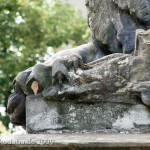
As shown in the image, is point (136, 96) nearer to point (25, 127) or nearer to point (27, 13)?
point (25, 127)

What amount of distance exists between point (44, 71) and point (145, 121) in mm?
898

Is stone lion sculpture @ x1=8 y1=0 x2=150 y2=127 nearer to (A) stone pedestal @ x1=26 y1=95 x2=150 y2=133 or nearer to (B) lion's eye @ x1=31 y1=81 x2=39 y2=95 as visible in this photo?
(B) lion's eye @ x1=31 y1=81 x2=39 y2=95

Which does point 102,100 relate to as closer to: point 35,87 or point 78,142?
point 35,87

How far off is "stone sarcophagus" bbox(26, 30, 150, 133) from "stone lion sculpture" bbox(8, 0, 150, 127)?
51 millimetres

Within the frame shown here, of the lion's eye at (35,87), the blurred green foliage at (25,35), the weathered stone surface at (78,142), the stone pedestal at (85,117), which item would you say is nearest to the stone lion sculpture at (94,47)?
the lion's eye at (35,87)

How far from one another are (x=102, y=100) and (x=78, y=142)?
0.75 meters

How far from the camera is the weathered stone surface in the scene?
4.98m

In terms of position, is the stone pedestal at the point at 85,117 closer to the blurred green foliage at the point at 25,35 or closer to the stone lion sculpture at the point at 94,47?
the stone lion sculpture at the point at 94,47

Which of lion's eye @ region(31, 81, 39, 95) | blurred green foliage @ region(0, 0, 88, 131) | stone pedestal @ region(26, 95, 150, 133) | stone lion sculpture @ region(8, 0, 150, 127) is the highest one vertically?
blurred green foliage @ region(0, 0, 88, 131)

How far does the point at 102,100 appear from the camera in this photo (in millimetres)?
5730

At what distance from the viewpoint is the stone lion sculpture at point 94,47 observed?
587 cm

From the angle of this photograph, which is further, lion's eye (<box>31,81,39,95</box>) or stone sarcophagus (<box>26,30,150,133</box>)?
lion's eye (<box>31,81,39,95</box>)

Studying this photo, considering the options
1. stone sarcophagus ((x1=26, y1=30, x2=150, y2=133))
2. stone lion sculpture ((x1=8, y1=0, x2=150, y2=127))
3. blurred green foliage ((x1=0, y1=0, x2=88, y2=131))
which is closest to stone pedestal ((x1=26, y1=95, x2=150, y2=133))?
stone sarcophagus ((x1=26, y1=30, x2=150, y2=133))

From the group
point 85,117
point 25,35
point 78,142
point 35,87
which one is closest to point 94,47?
point 35,87
